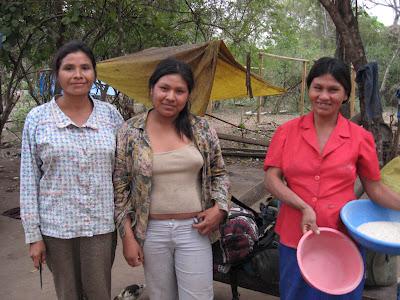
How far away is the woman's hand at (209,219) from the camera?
79.6 inches

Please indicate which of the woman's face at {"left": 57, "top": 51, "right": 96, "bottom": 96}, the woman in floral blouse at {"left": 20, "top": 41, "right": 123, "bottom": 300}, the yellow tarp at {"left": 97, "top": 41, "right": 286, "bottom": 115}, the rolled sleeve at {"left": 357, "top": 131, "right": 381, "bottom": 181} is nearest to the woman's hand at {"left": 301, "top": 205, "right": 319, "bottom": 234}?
the rolled sleeve at {"left": 357, "top": 131, "right": 381, "bottom": 181}

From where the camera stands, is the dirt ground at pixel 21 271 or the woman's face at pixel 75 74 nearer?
the woman's face at pixel 75 74

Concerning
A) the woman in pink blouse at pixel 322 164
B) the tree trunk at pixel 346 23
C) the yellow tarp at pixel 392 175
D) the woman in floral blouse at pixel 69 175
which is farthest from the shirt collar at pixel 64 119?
the tree trunk at pixel 346 23

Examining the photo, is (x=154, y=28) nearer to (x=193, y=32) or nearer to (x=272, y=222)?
(x=193, y=32)

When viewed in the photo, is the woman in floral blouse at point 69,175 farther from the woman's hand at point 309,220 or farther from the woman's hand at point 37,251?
the woman's hand at point 309,220

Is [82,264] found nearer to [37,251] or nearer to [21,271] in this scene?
[37,251]

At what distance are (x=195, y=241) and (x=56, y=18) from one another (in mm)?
4558

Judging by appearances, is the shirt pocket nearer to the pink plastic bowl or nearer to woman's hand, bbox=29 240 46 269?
woman's hand, bbox=29 240 46 269

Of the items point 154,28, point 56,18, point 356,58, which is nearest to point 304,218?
point 356,58

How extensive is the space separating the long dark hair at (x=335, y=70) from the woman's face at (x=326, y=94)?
0.01 meters

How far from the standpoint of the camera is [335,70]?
1890mm

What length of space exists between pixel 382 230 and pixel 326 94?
649mm

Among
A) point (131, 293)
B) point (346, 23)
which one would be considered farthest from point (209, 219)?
point (346, 23)

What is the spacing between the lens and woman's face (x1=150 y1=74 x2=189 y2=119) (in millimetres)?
1949
